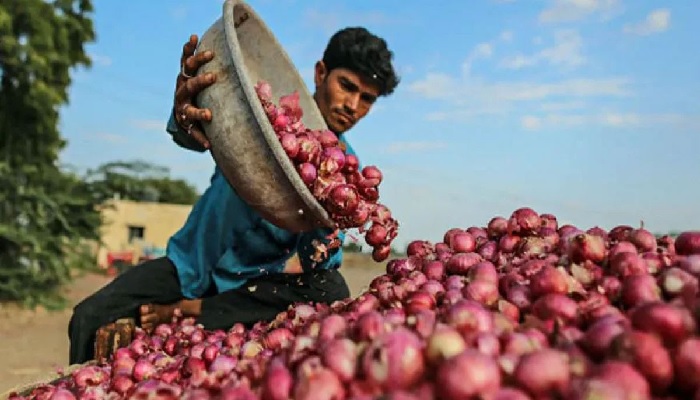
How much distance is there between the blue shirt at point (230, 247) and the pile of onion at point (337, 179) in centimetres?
62

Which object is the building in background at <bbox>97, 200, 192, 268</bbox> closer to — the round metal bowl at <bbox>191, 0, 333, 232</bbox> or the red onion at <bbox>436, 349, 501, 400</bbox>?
the round metal bowl at <bbox>191, 0, 333, 232</bbox>

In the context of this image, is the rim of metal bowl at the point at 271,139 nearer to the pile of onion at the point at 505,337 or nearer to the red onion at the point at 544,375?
the pile of onion at the point at 505,337

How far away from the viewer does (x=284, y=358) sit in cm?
112

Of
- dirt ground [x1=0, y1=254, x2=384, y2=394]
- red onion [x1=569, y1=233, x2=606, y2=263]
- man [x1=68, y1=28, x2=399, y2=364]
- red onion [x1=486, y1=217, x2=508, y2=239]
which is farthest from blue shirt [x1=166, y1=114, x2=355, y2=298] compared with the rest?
dirt ground [x1=0, y1=254, x2=384, y2=394]

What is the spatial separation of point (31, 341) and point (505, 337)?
28.4 feet

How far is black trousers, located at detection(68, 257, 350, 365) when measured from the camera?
3.04m

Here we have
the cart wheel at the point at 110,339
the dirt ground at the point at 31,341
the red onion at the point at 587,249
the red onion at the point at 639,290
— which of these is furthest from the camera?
the dirt ground at the point at 31,341

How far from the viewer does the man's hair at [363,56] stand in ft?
11.5

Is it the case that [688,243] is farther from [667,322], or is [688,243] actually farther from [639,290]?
[667,322]

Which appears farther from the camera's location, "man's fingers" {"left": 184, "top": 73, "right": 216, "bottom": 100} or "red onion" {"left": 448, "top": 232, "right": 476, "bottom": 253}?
"man's fingers" {"left": 184, "top": 73, "right": 216, "bottom": 100}

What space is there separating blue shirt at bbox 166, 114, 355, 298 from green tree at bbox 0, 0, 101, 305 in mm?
7641

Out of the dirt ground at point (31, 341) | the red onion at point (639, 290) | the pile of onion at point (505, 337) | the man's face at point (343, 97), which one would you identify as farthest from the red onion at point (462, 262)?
the dirt ground at point (31, 341)

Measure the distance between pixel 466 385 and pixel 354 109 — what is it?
2644mm

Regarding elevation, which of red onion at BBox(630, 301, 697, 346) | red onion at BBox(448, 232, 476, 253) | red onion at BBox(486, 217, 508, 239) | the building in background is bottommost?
red onion at BBox(630, 301, 697, 346)
